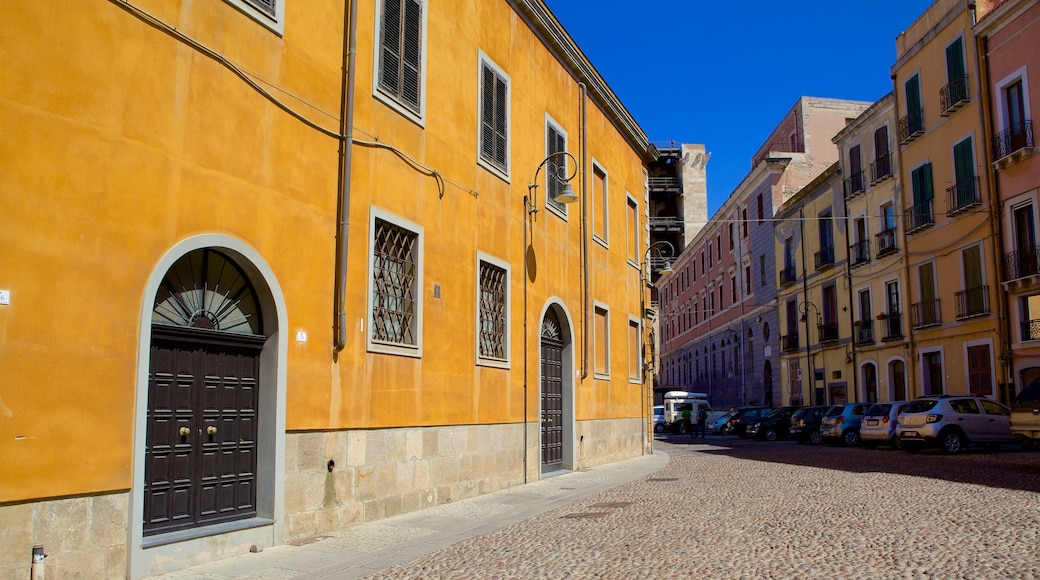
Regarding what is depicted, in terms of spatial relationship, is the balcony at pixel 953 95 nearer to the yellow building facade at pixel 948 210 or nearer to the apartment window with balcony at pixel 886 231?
the yellow building facade at pixel 948 210

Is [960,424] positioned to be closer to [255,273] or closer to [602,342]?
[602,342]

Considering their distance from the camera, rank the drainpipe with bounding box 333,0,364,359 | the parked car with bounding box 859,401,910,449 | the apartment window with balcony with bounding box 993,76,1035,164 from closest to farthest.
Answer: the drainpipe with bounding box 333,0,364,359, the apartment window with balcony with bounding box 993,76,1035,164, the parked car with bounding box 859,401,910,449

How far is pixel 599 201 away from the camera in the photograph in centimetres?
2144

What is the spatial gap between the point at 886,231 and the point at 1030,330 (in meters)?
9.57

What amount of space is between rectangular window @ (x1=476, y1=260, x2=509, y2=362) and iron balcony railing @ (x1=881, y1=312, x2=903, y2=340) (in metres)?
22.4

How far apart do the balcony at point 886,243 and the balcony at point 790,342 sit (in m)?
10.3

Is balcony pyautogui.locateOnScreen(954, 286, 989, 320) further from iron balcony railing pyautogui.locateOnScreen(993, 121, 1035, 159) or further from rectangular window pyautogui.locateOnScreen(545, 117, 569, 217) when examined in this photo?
rectangular window pyautogui.locateOnScreen(545, 117, 569, 217)

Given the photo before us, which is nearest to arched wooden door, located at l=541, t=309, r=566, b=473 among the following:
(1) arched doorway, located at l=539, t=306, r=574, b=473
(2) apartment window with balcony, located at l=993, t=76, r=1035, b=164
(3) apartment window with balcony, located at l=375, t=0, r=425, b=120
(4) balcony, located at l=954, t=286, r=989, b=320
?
(1) arched doorway, located at l=539, t=306, r=574, b=473

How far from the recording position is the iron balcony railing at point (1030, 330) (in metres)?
24.0

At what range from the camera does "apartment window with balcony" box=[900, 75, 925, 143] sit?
1197 inches

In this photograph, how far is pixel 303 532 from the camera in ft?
30.0

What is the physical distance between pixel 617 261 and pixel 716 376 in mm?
40139

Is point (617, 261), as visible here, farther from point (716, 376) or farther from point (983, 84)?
point (716, 376)

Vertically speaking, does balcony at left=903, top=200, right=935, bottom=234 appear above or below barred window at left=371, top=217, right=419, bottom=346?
above
